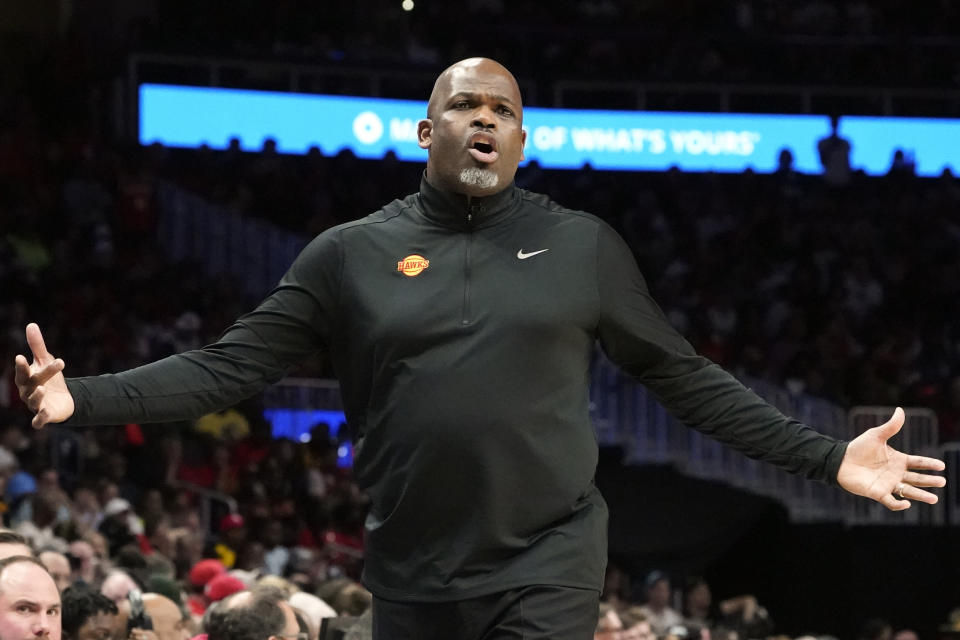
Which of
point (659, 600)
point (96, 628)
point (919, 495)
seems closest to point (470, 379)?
point (919, 495)

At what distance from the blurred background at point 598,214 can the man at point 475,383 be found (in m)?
5.68

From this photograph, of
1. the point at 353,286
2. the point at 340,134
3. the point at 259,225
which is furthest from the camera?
the point at 340,134

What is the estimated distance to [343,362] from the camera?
3373mm

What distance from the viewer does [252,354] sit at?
Answer: 11.0 feet

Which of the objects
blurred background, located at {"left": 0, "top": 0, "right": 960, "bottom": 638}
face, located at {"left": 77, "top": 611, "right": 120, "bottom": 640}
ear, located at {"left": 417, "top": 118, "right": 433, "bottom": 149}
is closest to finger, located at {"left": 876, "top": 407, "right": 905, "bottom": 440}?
ear, located at {"left": 417, "top": 118, "right": 433, "bottom": 149}

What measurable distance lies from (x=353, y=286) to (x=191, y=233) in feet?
47.3

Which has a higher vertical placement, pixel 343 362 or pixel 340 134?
pixel 340 134

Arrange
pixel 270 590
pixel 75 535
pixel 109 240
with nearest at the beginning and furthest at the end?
1. pixel 270 590
2. pixel 75 535
3. pixel 109 240

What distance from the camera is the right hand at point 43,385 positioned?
9.75ft

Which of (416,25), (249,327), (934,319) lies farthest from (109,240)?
(249,327)

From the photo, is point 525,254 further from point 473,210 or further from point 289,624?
point 289,624

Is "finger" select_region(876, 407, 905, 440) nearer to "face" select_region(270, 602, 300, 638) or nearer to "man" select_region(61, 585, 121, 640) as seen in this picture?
"face" select_region(270, 602, 300, 638)

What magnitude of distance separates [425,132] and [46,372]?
0.95 m

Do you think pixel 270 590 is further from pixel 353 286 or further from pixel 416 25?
pixel 416 25
